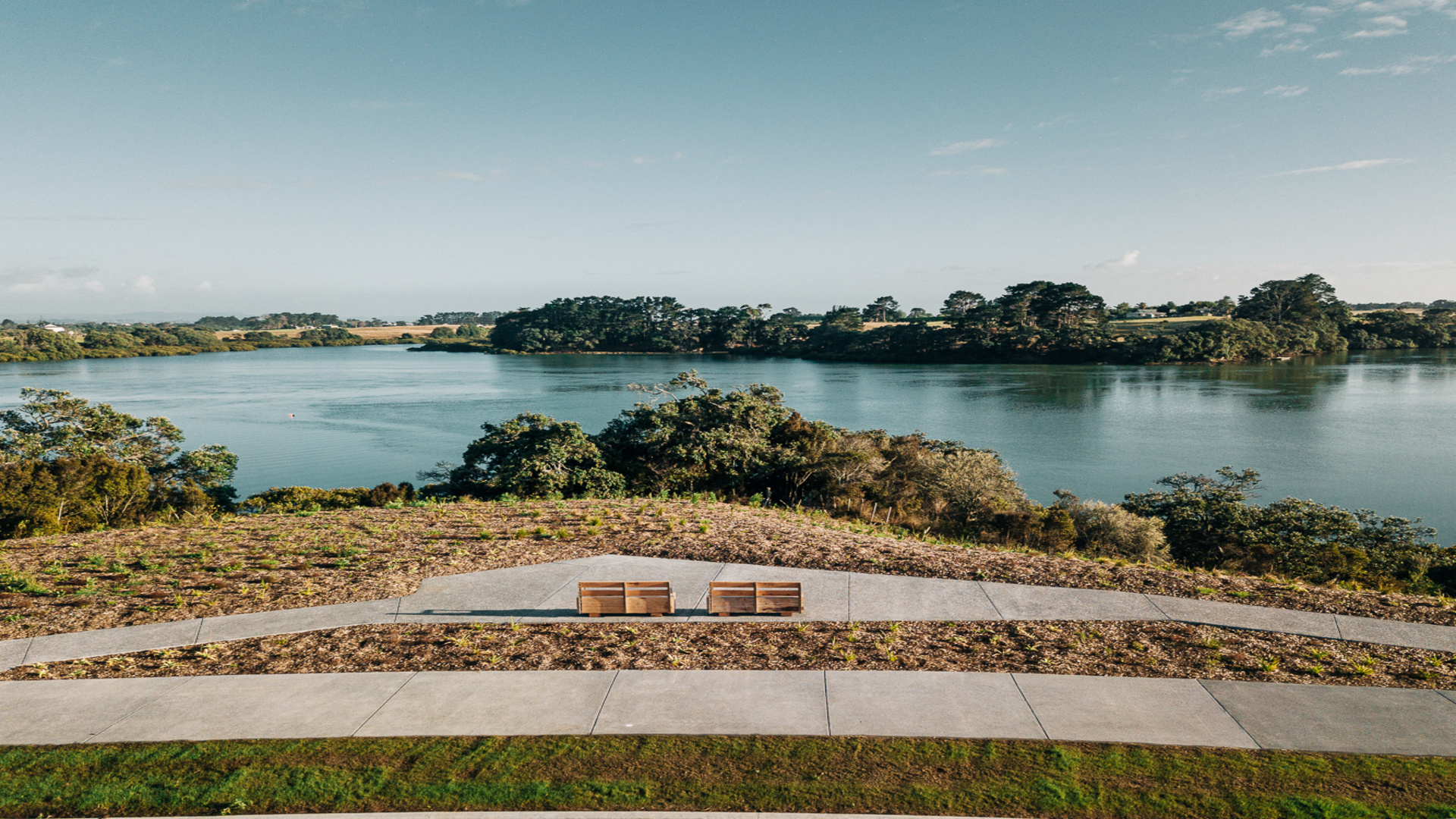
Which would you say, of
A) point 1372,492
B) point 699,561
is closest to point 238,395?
point 699,561

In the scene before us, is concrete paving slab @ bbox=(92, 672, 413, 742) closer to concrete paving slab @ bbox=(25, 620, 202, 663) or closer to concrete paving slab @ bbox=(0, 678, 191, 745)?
concrete paving slab @ bbox=(0, 678, 191, 745)

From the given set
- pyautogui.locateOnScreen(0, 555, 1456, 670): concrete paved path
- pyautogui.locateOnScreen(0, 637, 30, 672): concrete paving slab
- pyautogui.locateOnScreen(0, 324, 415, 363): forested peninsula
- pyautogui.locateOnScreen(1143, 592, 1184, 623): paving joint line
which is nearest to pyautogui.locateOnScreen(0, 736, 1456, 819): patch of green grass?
pyautogui.locateOnScreen(0, 637, 30, 672): concrete paving slab

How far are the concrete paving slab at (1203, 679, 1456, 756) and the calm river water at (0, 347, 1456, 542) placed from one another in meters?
32.3

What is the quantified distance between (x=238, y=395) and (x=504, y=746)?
104382mm

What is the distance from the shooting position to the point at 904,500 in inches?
1115

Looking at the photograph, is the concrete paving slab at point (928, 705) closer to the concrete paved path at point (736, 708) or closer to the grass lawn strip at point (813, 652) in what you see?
the concrete paved path at point (736, 708)

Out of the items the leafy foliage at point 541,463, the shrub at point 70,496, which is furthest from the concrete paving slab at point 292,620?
the shrub at point 70,496

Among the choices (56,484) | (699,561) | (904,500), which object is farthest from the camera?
(904,500)

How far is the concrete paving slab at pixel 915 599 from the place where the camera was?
1100 cm

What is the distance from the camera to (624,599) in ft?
35.8

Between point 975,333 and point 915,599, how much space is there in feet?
407

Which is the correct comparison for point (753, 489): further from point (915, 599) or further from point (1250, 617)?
point (1250, 617)

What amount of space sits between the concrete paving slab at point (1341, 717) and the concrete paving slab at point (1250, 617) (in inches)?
66.4

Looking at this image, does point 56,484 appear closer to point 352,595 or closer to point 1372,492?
point 352,595
